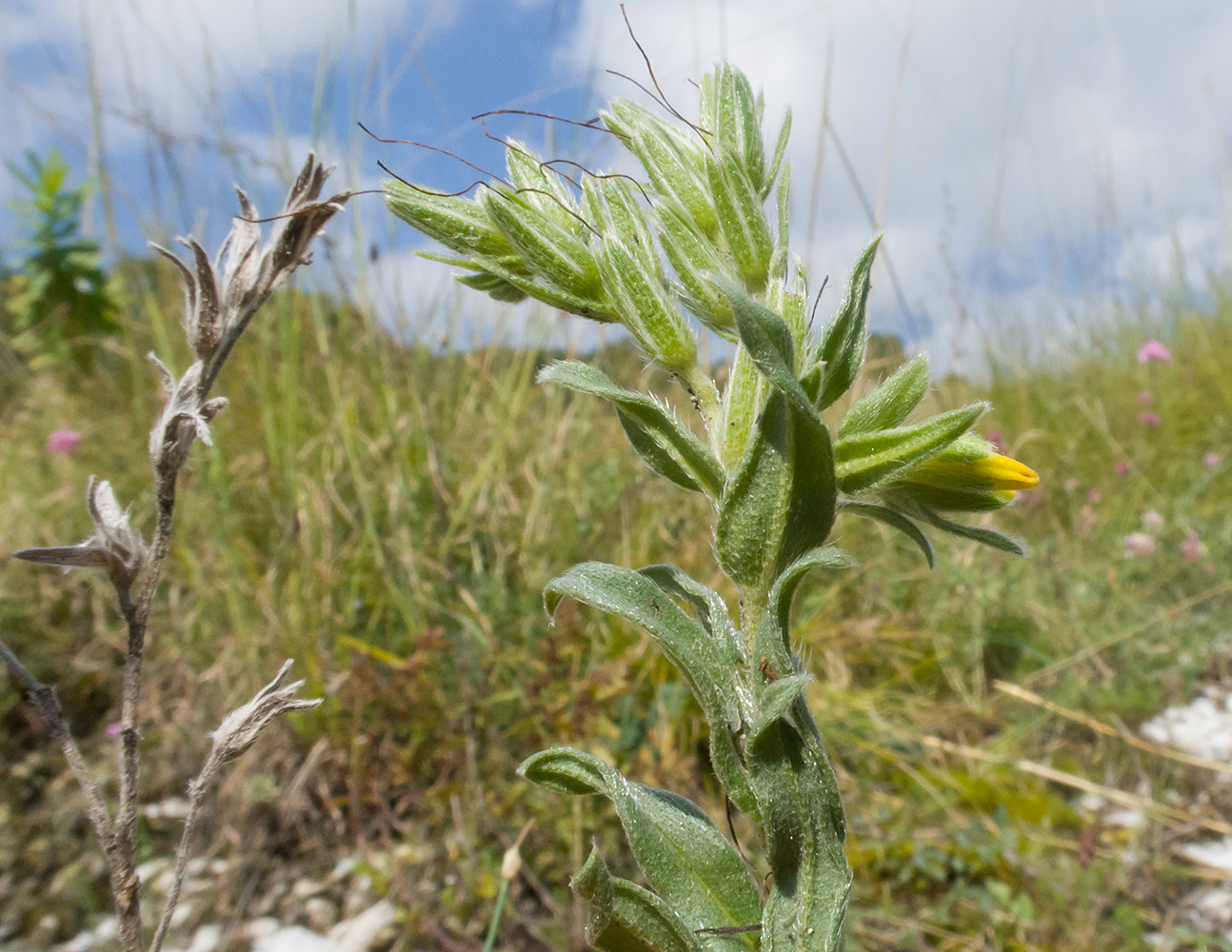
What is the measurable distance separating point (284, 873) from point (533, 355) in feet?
6.24

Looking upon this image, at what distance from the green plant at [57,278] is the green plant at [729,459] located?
14.2 feet

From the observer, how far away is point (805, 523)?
0.67 meters

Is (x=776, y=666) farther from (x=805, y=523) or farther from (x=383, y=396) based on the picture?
(x=383, y=396)

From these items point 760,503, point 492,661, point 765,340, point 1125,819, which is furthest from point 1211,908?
point 765,340

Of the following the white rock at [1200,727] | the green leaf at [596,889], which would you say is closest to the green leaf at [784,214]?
the green leaf at [596,889]

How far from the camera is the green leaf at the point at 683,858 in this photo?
663 millimetres

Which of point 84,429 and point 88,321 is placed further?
point 88,321

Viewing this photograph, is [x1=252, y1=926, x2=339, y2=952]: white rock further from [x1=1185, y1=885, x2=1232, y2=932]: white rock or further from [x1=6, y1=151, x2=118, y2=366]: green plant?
[x1=6, y1=151, x2=118, y2=366]: green plant

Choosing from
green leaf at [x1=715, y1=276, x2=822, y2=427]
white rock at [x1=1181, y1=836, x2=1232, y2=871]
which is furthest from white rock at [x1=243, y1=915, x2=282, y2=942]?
white rock at [x1=1181, y1=836, x2=1232, y2=871]

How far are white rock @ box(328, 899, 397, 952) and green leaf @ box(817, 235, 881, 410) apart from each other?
188 centimetres

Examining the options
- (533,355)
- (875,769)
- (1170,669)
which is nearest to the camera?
(875,769)

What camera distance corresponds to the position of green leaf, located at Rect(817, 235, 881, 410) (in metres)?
0.67

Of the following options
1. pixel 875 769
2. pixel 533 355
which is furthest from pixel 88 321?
pixel 875 769

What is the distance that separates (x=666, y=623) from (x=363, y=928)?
182cm
